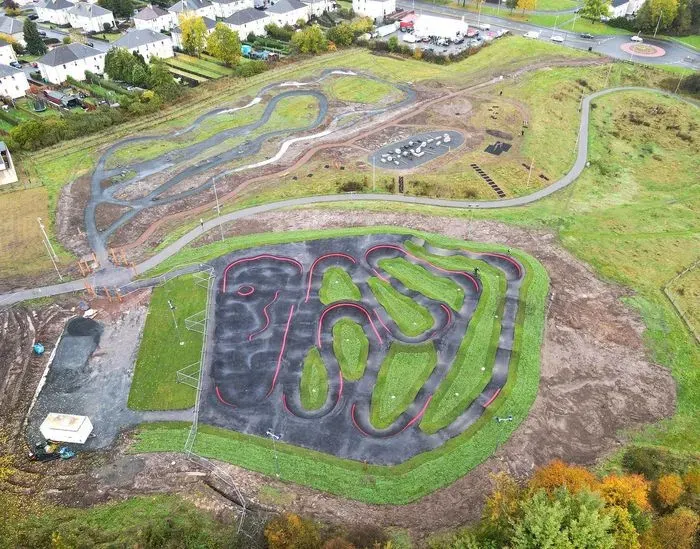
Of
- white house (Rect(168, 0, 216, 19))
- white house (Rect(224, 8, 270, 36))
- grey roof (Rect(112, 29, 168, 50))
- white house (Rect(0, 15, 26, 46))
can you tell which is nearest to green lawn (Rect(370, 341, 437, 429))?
grey roof (Rect(112, 29, 168, 50))

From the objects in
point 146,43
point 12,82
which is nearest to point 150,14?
point 146,43

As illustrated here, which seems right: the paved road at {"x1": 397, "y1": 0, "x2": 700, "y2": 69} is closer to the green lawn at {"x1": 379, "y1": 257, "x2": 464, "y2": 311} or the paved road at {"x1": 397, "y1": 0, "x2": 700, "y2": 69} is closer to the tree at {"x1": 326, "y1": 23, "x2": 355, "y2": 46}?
the tree at {"x1": 326, "y1": 23, "x2": 355, "y2": 46}

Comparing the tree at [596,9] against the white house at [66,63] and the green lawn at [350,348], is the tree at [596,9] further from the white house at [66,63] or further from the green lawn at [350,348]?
the green lawn at [350,348]

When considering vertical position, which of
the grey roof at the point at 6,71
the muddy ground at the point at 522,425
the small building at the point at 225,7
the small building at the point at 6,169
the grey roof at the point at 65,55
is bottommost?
the muddy ground at the point at 522,425

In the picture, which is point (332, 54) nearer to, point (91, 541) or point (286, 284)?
point (286, 284)

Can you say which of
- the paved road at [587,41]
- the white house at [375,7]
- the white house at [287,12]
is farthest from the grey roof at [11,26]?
the paved road at [587,41]

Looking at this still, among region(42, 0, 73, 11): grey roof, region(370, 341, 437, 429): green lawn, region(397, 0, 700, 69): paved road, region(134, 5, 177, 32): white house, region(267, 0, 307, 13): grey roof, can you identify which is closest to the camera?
region(370, 341, 437, 429): green lawn

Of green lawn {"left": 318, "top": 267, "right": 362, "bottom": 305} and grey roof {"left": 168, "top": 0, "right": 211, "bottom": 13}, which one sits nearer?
green lawn {"left": 318, "top": 267, "right": 362, "bottom": 305}
